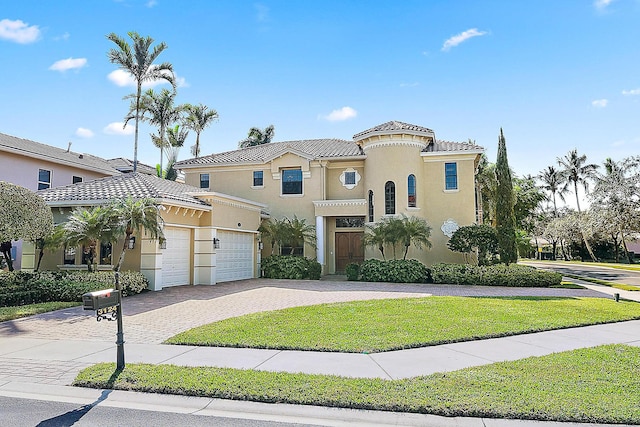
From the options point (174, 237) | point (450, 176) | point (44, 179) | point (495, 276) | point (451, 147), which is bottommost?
point (495, 276)

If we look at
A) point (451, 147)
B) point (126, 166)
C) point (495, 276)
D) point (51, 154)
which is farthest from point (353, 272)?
point (126, 166)

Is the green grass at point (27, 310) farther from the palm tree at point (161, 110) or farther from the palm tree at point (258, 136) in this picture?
the palm tree at point (258, 136)

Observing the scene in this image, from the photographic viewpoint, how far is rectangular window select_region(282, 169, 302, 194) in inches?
929

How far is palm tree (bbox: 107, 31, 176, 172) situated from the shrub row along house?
650 cm

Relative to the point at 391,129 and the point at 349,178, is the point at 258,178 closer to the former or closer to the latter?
the point at 349,178

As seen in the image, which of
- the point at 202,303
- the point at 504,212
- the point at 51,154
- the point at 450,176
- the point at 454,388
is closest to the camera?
the point at 454,388

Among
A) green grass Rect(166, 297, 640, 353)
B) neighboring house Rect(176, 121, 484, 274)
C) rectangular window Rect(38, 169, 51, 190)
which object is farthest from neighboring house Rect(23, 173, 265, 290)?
rectangular window Rect(38, 169, 51, 190)

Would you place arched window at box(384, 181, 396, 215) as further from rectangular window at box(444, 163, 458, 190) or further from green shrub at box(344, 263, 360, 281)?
green shrub at box(344, 263, 360, 281)

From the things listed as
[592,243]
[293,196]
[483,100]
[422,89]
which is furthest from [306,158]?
[592,243]

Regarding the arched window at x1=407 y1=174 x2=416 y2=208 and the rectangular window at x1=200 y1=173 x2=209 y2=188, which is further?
the rectangular window at x1=200 y1=173 x2=209 y2=188

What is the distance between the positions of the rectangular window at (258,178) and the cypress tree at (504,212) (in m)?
12.9

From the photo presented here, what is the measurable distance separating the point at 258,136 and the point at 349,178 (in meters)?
21.6

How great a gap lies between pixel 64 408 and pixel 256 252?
54.1ft

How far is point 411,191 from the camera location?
22234 mm
